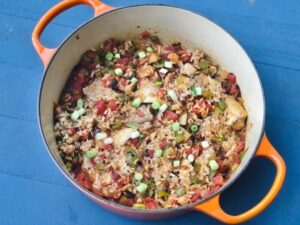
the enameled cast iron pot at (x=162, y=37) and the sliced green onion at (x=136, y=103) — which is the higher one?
the enameled cast iron pot at (x=162, y=37)

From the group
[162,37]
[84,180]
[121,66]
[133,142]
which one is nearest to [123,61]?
[121,66]

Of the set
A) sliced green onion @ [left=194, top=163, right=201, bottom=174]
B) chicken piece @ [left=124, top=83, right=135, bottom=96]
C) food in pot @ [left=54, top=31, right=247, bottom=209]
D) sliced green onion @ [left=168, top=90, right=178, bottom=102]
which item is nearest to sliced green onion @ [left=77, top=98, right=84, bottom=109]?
food in pot @ [left=54, top=31, right=247, bottom=209]

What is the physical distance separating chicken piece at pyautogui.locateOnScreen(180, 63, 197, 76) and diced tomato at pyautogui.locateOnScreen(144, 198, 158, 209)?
339mm

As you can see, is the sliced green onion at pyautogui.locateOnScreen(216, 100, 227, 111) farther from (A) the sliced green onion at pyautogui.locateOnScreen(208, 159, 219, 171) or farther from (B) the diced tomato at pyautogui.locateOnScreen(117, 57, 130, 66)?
(B) the diced tomato at pyautogui.locateOnScreen(117, 57, 130, 66)

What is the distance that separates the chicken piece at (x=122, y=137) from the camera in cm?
136

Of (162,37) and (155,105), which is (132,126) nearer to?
(155,105)

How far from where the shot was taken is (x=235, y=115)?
138 centimetres

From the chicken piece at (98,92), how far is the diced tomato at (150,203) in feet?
0.88

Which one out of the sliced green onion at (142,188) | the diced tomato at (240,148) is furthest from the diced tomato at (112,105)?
the diced tomato at (240,148)

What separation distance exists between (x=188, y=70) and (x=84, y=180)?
382 mm

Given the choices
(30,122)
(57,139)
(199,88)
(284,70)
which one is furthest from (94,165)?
(284,70)

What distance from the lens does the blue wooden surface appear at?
4.42ft

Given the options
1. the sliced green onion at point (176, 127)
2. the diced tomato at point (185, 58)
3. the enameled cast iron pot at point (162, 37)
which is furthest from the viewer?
the diced tomato at point (185, 58)

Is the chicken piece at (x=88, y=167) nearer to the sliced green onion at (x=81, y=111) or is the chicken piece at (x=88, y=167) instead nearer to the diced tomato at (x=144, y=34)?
the sliced green onion at (x=81, y=111)
